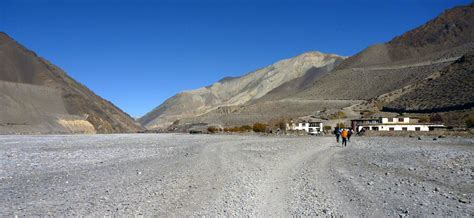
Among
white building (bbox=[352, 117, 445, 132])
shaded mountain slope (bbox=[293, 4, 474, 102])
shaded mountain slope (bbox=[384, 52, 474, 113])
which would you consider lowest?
white building (bbox=[352, 117, 445, 132])

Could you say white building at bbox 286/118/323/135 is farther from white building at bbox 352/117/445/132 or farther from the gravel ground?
the gravel ground

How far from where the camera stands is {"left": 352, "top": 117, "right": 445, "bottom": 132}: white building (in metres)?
64.8

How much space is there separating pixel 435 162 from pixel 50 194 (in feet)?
46.1

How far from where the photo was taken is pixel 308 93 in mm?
138875

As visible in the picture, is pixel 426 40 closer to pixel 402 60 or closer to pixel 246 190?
pixel 402 60

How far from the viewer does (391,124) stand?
230 ft

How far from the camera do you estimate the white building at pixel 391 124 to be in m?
64.8

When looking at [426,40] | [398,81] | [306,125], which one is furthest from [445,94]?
[426,40]

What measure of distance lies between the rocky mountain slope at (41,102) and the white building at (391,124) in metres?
55.8

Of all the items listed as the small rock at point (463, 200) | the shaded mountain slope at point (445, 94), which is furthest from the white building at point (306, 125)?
the small rock at point (463, 200)

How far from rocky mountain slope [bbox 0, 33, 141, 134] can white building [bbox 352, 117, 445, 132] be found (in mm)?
55806

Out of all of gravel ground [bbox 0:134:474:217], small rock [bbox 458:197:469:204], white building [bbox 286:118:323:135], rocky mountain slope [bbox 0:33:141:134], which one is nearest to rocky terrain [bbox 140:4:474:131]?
white building [bbox 286:118:323:135]

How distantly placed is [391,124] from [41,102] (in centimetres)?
7038

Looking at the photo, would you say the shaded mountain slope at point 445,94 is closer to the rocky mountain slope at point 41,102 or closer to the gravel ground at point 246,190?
the gravel ground at point 246,190
